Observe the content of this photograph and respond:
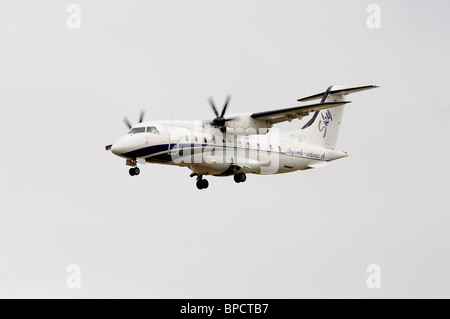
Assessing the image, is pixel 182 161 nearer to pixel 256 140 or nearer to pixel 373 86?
pixel 256 140

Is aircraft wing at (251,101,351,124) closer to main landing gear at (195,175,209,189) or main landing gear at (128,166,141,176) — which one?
main landing gear at (195,175,209,189)

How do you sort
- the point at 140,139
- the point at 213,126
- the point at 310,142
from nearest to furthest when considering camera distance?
the point at 140,139 → the point at 213,126 → the point at 310,142

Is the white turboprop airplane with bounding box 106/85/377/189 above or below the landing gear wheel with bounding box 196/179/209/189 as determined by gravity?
above

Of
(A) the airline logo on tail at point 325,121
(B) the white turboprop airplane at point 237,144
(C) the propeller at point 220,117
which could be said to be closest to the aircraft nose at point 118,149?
(B) the white turboprop airplane at point 237,144

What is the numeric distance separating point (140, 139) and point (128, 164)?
3.98 ft

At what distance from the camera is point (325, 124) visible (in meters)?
40.0

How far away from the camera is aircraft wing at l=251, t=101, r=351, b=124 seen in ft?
110

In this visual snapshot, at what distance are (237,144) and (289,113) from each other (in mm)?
2708

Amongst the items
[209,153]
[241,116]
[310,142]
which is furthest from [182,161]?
[310,142]

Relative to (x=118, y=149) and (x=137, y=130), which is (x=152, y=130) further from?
(x=118, y=149)

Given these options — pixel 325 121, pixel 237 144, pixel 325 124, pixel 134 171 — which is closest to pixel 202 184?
pixel 237 144

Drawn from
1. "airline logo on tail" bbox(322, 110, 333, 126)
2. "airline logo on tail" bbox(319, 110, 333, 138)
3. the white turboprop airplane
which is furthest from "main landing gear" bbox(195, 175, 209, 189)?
"airline logo on tail" bbox(322, 110, 333, 126)

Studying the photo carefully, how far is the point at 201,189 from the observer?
35.6 metres

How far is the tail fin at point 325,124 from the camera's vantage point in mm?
39062
